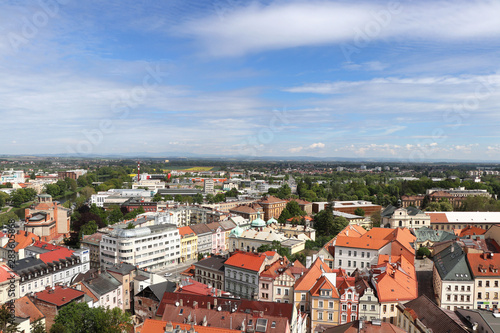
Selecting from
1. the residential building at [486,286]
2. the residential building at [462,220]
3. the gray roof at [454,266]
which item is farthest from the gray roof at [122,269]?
the residential building at [462,220]

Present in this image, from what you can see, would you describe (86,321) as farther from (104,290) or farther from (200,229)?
(200,229)

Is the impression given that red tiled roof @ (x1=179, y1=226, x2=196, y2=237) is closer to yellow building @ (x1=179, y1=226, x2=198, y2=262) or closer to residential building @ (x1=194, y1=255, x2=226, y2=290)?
yellow building @ (x1=179, y1=226, x2=198, y2=262)

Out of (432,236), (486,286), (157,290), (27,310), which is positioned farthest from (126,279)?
(432,236)

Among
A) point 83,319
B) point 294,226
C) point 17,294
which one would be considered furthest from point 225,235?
point 83,319

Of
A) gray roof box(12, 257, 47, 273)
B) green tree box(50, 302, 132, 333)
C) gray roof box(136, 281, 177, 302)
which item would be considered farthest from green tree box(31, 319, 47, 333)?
gray roof box(12, 257, 47, 273)

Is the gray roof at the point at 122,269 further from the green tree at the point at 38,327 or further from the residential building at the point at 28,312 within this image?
the green tree at the point at 38,327

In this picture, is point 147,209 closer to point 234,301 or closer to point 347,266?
point 347,266
